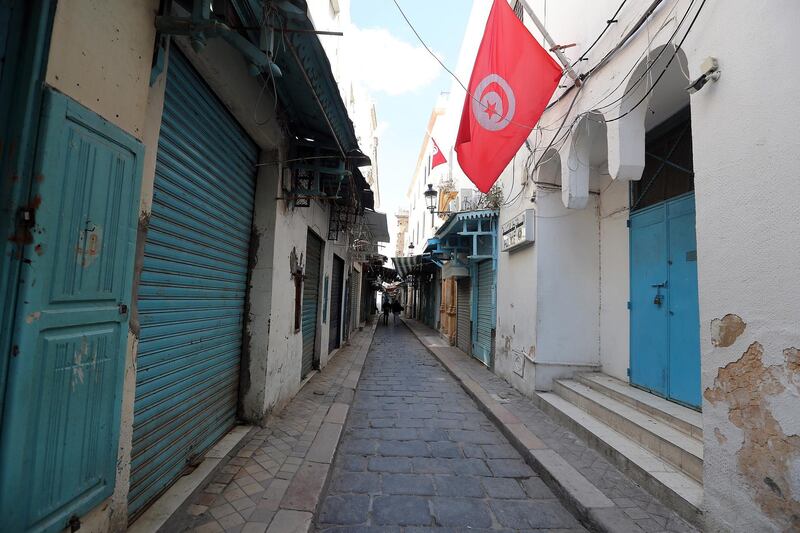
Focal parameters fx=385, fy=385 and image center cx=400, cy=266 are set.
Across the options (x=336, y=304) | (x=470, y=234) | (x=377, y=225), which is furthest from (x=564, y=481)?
(x=377, y=225)

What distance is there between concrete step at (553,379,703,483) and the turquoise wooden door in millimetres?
4057

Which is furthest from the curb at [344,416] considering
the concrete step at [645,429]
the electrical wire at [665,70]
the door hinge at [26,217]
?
the electrical wire at [665,70]

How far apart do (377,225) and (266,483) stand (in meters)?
9.24

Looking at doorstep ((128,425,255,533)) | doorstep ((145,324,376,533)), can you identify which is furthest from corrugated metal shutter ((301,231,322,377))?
doorstep ((128,425,255,533))

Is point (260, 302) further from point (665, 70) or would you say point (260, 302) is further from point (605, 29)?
point (605, 29)

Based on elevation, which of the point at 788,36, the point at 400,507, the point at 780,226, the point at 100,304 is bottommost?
the point at 400,507

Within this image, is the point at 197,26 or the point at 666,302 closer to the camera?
the point at 197,26

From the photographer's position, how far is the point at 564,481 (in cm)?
338

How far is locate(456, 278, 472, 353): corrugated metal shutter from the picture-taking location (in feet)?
37.9

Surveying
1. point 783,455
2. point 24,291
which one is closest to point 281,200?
point 24,291

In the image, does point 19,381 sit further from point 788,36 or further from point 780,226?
point 788,36

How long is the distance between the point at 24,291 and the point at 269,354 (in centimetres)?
312

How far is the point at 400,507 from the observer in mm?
3104

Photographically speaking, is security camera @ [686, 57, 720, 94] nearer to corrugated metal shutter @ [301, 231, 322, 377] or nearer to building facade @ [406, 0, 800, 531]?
building facade @ [406, 0, 800, 531]
